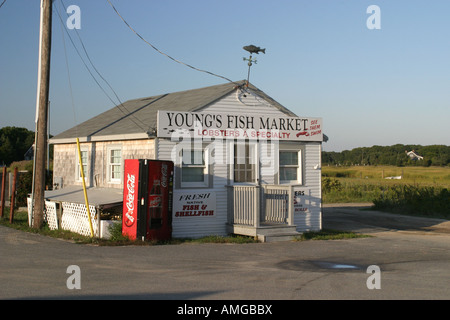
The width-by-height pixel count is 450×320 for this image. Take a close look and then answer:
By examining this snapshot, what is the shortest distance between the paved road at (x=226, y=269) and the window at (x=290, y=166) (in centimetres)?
300

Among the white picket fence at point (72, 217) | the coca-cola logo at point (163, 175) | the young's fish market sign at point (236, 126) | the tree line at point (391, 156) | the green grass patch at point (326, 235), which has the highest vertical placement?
the tree line at point (391, 156)

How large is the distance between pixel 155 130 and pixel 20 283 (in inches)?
285

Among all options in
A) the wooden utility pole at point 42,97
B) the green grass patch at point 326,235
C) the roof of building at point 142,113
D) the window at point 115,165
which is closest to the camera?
the wooden utility pole at point 42,97

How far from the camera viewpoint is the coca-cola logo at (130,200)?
1375 cm

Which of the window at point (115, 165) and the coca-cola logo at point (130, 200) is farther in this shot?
the window at point (115, 165)

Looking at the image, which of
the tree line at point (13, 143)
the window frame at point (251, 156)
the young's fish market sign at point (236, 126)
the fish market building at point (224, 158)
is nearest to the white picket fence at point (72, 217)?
the fish market building at point (224, 158)

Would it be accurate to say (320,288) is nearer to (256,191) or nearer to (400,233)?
(256,191)

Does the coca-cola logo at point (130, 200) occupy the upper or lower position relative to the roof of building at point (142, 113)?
lower

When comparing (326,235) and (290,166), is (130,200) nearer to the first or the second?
(290,166)

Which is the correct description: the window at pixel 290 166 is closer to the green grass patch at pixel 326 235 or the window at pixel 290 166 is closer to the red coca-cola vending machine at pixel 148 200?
the green grass patch at pixel 326 235

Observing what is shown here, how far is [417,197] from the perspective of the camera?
28.4 meters

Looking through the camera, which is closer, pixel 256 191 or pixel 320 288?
pixel 320 288

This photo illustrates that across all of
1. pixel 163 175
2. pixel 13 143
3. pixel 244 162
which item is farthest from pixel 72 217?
pixel 13 143
